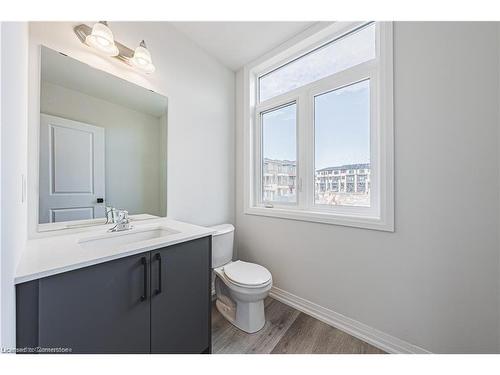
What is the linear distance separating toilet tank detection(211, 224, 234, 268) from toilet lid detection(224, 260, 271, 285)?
0.44 feet

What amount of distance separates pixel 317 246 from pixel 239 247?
2.92 feet

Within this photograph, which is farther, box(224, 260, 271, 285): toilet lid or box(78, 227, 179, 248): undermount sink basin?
box(224, 260, 271, 285): toilet lid

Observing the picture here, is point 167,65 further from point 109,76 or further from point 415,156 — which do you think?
point 415,156

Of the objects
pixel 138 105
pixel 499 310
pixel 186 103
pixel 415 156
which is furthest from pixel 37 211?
pixel 499 310

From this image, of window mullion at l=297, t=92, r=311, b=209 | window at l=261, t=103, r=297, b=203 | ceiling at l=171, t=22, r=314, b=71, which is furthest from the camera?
window at l=261, t=103, r=297, b=203

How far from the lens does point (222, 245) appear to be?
1.78 meters

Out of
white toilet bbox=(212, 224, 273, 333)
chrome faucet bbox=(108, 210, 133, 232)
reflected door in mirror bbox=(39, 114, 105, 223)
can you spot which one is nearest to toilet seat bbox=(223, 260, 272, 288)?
white toilet bbox=(212, 224, 273, 333)

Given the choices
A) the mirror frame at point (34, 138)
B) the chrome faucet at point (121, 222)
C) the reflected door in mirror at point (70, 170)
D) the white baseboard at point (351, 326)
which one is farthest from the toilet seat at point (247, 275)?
the mirror frame at point (34, 138)

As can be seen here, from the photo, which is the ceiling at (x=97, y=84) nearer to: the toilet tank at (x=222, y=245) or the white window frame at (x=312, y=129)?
the white window frame at (x=312, y=129)

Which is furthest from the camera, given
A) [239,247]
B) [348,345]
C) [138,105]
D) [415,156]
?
[239,247]

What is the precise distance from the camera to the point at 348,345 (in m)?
1.33

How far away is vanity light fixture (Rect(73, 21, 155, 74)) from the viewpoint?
1138mm

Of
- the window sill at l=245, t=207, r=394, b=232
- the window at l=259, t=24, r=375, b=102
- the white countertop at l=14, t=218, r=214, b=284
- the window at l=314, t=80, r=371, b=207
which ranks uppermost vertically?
the window at l=259, t=24, r=375, b=102

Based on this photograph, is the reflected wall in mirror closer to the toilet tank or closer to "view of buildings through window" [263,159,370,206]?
the toilet tank
